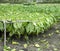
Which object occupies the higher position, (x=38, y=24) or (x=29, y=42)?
(x=38, y=24)

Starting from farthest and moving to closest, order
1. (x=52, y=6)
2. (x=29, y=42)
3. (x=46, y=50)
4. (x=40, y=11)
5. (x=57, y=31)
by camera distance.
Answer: (x=52, y=6)
(x=40, y=11)
(x=57, y=31)
(x=29, y=42)
(x=46, y=50)

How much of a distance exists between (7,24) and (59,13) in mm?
2396

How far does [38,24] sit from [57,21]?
1.81m

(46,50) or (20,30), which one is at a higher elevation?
(20,30)

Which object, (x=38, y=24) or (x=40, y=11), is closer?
(x=38, y=24)

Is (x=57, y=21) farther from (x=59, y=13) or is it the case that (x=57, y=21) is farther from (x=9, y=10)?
(x=9, y=10)

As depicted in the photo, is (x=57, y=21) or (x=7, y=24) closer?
(x=7, y=24)

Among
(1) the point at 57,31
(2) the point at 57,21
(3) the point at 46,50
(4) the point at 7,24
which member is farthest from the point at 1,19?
(2) the point at 57,21

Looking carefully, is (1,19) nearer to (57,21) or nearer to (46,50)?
(46,50)

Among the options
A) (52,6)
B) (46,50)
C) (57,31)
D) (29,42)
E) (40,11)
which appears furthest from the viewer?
(52,6)

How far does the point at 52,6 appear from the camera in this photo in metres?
8.08

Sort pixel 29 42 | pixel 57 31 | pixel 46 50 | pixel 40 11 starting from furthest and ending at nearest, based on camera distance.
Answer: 1. pixel 40 11
2. pixel 57 31
3. pixel 29 42
4. pixel 46 50

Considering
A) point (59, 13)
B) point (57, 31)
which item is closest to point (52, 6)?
point (59, 13)

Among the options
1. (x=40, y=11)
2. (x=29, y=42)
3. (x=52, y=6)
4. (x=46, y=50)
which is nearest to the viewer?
(x=46, y=50)
